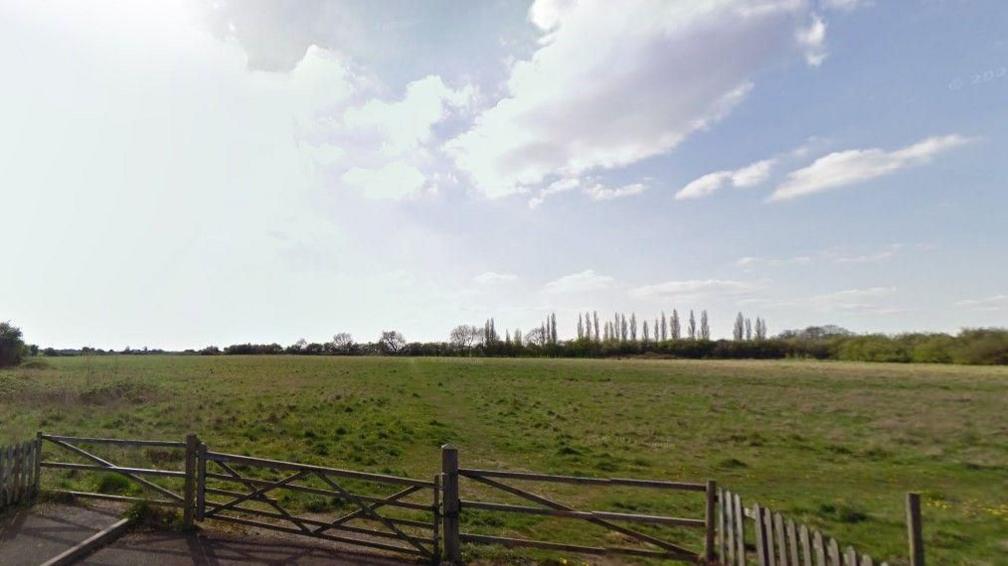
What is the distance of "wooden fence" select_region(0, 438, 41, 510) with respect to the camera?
→ 334 inches

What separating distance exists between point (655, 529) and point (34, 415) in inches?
994

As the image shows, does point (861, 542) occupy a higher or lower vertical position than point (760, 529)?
lower

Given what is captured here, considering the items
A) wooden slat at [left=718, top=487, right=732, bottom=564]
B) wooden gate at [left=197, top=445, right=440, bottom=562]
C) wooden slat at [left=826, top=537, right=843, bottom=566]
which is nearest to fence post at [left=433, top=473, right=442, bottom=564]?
wooden gate at [left=197, top=445, right=440, bottom=562]

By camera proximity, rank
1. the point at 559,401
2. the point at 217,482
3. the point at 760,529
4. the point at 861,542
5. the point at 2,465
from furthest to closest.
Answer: the point at 559,401, the point at 217,482, the point at 861,542, the point at 2,465, the point at 760,529

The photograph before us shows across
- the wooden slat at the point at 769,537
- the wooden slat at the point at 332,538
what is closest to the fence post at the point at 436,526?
the wooden slat at the point at 332,538

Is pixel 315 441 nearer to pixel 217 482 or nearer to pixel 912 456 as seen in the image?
pixel 217 482

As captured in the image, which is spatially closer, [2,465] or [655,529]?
[2,465]

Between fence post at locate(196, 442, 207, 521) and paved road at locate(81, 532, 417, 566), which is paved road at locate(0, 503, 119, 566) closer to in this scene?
paved road at locate(81, 532, 417, 566)

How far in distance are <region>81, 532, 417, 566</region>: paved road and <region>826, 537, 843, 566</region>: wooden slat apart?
5.23m

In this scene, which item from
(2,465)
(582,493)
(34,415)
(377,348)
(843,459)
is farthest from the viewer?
(377,348)

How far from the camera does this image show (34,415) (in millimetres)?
20438

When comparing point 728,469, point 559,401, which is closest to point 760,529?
point 728,469

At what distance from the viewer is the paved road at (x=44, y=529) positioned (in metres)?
6.92

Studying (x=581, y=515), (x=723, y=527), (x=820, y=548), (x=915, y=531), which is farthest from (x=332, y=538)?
(x=915, y=531)
